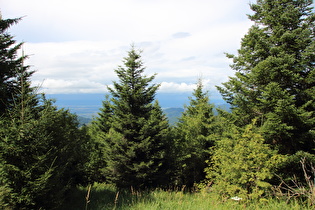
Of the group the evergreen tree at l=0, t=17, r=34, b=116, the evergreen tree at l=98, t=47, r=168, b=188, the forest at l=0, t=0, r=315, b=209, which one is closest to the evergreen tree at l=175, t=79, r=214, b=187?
the forest at l=0, t=0, r=315, b=209

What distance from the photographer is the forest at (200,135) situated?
541 centimetres

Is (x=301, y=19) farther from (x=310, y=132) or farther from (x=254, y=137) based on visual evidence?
(x=254, y=137)

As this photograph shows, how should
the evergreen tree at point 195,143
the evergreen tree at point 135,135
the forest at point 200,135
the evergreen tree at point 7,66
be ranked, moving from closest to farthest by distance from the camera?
1. the forest at point 200,135
2. the evergreen tree at point 7,66
3. the evergreen tree at point 135,135
4. the evergreen tree at point 195,143

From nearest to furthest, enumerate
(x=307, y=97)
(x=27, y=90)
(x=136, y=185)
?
(x=27, y=90) → (x=307, y=97) → (x=136, y=185)

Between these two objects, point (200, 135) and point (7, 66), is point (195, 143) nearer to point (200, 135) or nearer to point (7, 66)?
point (200, 135)

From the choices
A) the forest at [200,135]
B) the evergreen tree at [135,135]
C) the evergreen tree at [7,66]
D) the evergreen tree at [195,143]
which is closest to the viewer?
the forest at [200,135]

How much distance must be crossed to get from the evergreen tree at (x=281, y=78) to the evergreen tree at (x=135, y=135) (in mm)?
6389

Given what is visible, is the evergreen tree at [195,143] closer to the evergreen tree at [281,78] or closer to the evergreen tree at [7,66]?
the evergreen tree at [281,78]

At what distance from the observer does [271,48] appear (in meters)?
10.7

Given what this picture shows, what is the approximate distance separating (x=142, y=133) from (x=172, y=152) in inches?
154

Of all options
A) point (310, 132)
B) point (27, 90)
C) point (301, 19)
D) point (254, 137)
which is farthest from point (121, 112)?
point (301, 19)

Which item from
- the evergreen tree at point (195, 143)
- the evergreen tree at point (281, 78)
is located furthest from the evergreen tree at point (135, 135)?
the evergreen tree at point (281, 78)

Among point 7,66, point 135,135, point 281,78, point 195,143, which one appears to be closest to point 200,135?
point 195,143

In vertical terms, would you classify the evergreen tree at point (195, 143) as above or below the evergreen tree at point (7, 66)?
below
